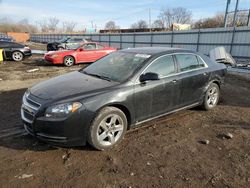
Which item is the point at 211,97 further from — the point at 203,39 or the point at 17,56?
the point at 17,56

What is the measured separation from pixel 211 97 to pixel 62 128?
3846mm

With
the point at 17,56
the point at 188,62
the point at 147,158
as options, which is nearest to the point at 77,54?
the point at 17,56

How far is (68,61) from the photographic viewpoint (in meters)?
13.3

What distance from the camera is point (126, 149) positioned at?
3.75 meters

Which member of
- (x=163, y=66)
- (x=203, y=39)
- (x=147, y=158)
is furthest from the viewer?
(x=203, y=39)

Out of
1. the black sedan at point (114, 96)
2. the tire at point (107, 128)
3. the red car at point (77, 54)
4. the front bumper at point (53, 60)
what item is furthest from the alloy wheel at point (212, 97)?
the front bumper at point (53, 60)

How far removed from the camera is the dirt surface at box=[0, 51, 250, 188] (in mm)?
2980

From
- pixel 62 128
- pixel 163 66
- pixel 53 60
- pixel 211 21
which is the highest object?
pixel 211 21

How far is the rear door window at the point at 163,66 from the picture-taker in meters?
4.26

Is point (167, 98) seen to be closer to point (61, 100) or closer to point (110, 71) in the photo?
point (110, 71)

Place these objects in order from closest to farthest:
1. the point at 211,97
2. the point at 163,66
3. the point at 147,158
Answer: the point at 147,158 → the point at 163,66 → the point at 211,97

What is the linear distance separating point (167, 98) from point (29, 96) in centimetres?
252

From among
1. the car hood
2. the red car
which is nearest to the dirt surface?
the car hood

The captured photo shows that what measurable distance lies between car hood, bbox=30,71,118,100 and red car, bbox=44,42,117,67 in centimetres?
919
